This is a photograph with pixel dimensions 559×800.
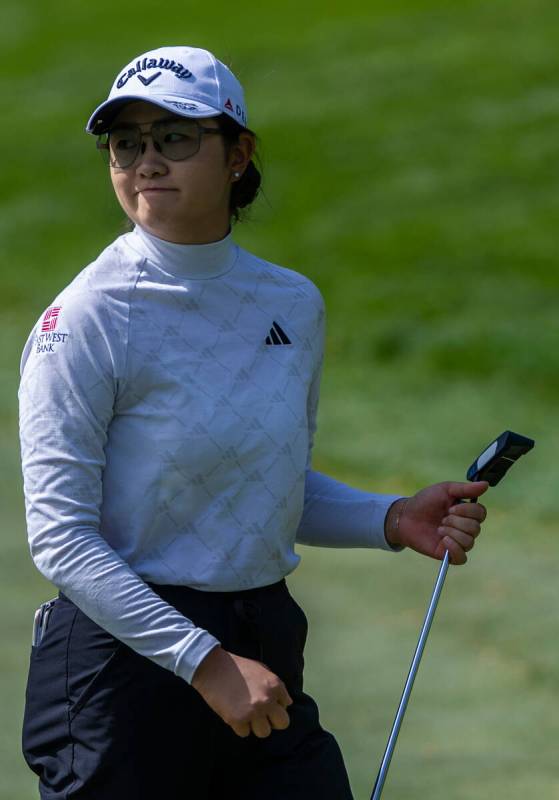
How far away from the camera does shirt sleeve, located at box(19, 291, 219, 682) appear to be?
2.44 m

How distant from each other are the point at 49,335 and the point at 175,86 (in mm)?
485

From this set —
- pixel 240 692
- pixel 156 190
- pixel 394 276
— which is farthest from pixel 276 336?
pixel 394 276

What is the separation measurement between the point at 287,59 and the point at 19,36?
2903 mm

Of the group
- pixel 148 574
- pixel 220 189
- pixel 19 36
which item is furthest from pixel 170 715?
pixel 19 36

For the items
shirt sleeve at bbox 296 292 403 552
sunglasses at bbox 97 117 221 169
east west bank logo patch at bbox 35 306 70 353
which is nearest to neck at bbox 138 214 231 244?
sunglasses at bbox 97 117 221 169

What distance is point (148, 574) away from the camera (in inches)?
102

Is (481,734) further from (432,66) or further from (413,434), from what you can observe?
(432,66)

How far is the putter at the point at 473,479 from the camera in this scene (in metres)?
2.80

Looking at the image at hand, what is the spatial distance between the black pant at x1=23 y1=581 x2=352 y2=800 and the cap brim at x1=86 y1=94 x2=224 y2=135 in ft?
2.59

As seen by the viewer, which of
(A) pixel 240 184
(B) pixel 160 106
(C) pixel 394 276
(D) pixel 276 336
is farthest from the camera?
(C) pixel 394 276

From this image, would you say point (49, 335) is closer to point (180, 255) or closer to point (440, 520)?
point (180, 255)

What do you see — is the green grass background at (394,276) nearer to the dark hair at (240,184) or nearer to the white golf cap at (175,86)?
the dark hair at (240,184)

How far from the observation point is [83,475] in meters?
2.49

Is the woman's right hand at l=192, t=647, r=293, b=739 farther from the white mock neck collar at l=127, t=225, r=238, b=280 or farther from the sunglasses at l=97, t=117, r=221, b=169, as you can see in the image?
the sunglasses at l=97, t=117, r=221, b=169
